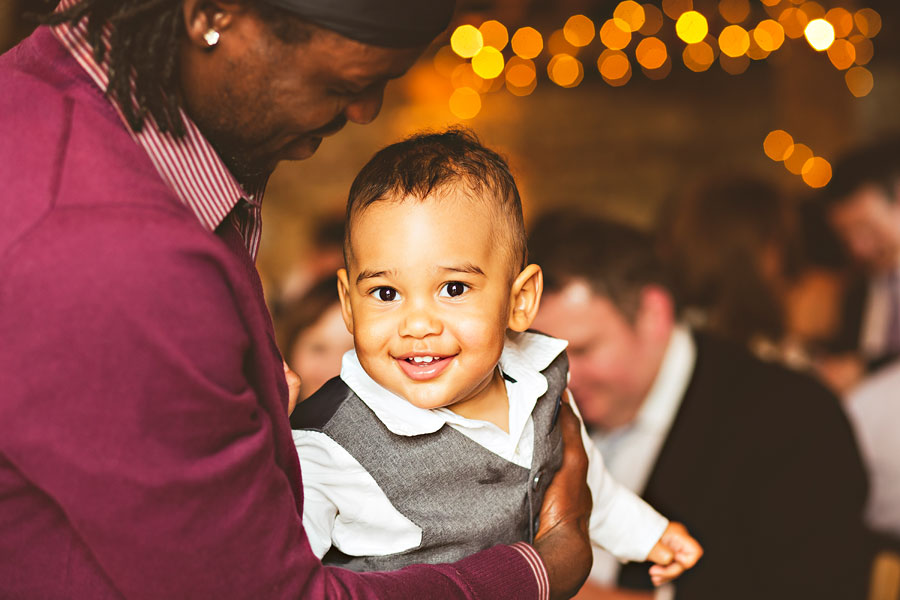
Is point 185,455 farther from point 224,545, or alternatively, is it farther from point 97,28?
point 97,28

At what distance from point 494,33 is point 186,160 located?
15.8 feet

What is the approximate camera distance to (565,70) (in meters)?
7.41

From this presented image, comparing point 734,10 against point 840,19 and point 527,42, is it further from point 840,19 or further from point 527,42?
point 527,42

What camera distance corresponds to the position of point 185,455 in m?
0.78

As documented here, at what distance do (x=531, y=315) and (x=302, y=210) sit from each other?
277 inches

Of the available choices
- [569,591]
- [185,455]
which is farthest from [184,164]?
[569,591]

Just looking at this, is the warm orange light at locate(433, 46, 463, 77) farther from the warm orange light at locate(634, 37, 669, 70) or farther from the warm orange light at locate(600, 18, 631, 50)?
the warm orange light at locate(634, 37, 669, 70)

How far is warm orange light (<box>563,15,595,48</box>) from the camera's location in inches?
223

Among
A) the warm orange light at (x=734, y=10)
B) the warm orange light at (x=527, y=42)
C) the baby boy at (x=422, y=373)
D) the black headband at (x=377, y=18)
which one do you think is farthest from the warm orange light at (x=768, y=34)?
the black headband at (x=377, y=18)

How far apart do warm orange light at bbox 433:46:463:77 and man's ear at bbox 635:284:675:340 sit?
3664 mm

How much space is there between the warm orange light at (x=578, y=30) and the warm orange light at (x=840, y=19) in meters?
1.44

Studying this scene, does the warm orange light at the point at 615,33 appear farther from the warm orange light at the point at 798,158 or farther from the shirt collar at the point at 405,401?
the shirt collar at the point at 405,401

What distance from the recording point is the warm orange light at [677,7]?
515 cm

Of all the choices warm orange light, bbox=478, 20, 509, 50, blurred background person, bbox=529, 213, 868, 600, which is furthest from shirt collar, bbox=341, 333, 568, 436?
warm orange light, bbox=478, 20, 509, 50
